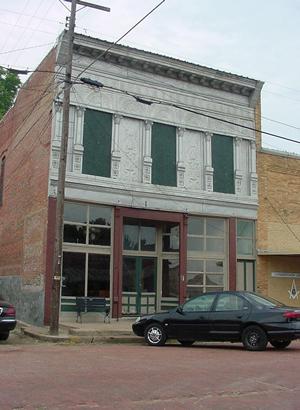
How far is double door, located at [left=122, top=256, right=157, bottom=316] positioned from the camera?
73.0ft

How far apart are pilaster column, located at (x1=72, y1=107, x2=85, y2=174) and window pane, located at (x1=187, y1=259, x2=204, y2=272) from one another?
614 cm

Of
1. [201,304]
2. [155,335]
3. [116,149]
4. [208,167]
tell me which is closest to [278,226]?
[208,167]

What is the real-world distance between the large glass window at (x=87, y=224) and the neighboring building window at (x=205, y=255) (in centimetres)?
388

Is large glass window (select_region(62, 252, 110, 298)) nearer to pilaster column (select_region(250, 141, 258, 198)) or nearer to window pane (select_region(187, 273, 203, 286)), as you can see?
window pane (select_region(187, 273, 203, 286))

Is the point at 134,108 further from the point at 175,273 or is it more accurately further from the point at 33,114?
the point at 175,273

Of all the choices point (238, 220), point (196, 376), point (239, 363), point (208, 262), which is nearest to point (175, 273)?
point (208, 262)

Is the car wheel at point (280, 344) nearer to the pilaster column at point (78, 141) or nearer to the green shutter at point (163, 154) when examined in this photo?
the green shutter at point (163, 154)

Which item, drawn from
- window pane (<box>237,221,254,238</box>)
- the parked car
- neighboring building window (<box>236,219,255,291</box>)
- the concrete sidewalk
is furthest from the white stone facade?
the parked car

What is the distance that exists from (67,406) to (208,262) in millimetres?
17128

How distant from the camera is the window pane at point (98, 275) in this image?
21062 millimetres

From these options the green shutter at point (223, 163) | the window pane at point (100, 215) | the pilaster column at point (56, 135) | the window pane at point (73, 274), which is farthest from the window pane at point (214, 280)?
the pilaster column at point (56, 135)

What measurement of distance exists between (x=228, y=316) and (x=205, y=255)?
9555mm

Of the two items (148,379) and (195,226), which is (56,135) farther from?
(148,379)

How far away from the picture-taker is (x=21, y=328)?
19000 millimetres
